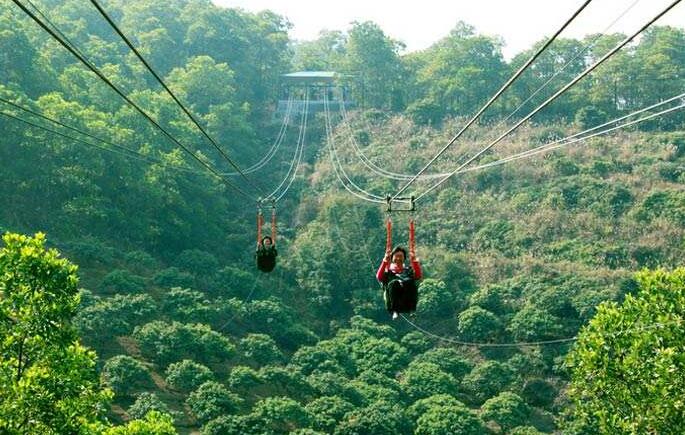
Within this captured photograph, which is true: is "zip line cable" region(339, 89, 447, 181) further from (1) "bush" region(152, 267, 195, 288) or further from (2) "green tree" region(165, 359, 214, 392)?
(2) "green tree" region(165, 359, 214, 392)

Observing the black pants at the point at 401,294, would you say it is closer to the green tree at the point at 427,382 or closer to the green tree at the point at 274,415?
the green tree at the point at 274,415

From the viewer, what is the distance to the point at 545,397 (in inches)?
1252

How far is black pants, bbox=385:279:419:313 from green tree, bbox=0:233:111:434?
20.9ft

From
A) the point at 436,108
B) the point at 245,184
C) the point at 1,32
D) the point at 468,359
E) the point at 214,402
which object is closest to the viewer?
the point at 214,402

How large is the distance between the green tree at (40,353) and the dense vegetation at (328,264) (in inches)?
1.5

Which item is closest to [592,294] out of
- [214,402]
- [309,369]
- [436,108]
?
[309,369]

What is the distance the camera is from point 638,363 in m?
19.4

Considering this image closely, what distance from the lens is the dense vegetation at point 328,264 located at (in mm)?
19500

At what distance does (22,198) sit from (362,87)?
32834 millimetres

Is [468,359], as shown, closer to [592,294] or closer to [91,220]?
[592,294]

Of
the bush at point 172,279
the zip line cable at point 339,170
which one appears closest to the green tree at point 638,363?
the bush at point 172,279

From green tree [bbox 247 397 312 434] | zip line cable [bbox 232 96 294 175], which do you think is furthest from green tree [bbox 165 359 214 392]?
zip line cable [bbox 232 96 294 175]

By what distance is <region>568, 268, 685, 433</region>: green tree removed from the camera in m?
18.5

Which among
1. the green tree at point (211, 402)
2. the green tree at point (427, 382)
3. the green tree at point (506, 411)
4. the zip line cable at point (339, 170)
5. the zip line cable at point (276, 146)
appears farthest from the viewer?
the zip line cable at point (276, 146)
